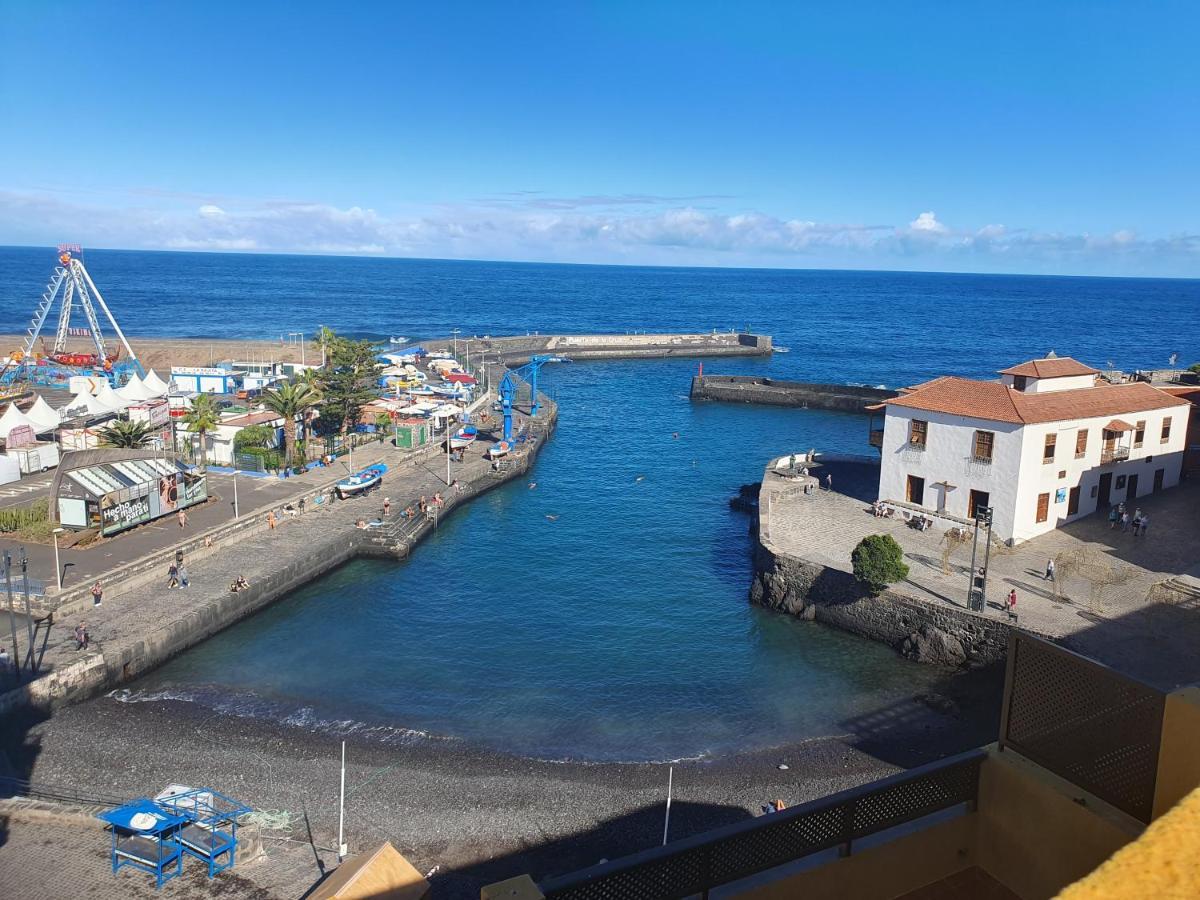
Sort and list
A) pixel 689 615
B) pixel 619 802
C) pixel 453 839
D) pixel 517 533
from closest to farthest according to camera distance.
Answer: pixel 453 839, pixel 619 802, pixel 689 615, pixel 517 533

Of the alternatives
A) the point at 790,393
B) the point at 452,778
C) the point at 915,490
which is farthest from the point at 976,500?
the point at 790,393

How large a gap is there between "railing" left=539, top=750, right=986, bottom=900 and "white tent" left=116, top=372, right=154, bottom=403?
54668 mm

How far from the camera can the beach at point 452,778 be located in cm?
1909

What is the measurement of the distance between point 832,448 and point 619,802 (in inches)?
1743

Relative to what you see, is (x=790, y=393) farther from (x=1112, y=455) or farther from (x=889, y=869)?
(x=889, y=869)

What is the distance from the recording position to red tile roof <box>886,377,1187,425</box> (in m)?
33.4

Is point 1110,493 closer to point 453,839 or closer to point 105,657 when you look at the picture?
point 453,839

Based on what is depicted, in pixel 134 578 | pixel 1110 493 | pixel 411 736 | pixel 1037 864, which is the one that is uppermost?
pixel 1037 864

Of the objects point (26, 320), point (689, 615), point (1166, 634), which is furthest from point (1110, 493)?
point (26, 320)

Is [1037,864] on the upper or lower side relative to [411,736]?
upper

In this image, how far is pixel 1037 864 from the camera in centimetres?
708

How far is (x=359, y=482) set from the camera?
41906 mm

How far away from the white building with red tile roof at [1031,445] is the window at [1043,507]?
0.12 feet

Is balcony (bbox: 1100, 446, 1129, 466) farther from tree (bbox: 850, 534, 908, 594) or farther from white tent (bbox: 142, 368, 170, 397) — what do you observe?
white tent (bbox: 142, 368, 170, 397)
